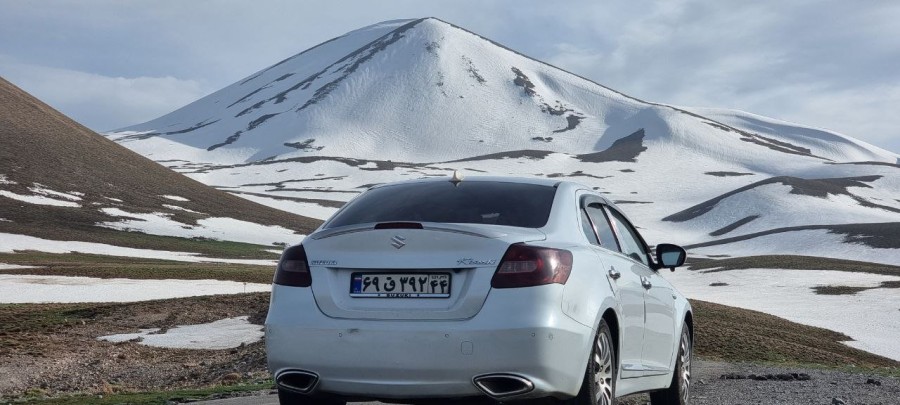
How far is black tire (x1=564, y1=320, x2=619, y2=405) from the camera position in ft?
22.9

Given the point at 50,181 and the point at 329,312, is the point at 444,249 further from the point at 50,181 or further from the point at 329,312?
the point at 50,181

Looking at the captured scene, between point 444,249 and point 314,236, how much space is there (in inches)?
40.9

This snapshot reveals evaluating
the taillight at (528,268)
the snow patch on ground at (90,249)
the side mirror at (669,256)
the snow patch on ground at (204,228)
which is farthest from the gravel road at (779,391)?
the snow patch on ground at (204,228)

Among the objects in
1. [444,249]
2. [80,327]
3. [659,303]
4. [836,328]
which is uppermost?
[444,249]

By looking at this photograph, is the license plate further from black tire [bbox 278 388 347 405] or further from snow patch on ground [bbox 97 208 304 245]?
snow patch on ground [bbox 97 208 304 245]

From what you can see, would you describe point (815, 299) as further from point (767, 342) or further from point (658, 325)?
point (658, 325)

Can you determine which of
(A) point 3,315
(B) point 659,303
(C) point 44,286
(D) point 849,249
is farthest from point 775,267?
(B) point 659,303

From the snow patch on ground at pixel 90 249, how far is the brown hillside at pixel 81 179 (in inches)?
397

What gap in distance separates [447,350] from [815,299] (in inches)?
2499

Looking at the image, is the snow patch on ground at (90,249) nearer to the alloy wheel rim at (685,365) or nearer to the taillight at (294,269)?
the alloy wheel rim at (685,365)

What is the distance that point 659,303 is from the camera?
8.84 metres

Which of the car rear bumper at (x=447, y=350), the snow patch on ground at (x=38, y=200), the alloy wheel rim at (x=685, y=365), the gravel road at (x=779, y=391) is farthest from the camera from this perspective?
the snow patch on ground at (x=38, y=200)

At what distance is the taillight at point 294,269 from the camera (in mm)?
6949

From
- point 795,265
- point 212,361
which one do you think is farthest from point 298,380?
point 795,265
